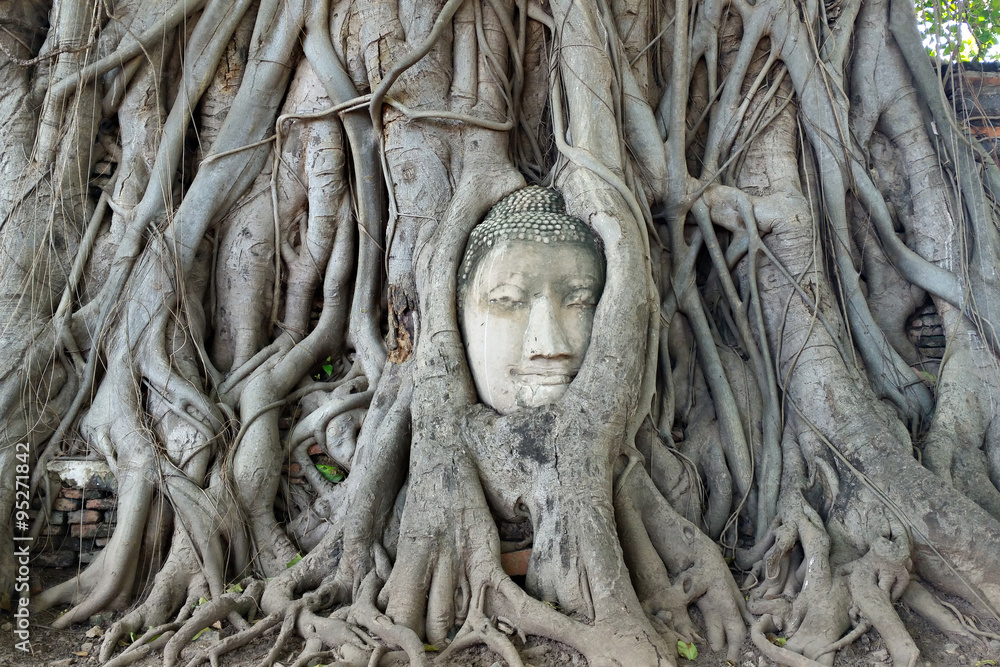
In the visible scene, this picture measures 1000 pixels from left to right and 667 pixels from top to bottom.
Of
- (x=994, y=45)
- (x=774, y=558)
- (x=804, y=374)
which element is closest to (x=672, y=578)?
(x=774, y=558)

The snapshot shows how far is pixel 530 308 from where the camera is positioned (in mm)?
2748

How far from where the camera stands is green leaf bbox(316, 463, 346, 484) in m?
3.29

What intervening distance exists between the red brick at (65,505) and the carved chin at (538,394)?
2060 millimetres

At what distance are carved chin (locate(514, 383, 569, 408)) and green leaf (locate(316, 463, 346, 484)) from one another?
3.51ft

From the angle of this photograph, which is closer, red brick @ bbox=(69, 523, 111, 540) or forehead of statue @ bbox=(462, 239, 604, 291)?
forehead of statue @ bbox=(462, 239, 604, 291)

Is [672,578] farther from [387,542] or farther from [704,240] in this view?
[704,240]

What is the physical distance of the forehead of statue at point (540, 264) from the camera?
275cm

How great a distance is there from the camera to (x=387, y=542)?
281 centimetres

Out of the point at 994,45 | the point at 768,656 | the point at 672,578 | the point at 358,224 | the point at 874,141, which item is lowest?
the point at 768,656

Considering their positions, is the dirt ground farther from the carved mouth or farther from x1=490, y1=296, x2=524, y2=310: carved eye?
x1=490, y1=296, x2=524, y2=310: carved eye

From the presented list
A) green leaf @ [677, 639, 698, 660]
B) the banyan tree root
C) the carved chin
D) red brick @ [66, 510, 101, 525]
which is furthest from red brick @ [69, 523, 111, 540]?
green leaf @ [677, 639, 698, 660]

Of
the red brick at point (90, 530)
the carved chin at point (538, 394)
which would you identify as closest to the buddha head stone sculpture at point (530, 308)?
the carved chin at point (538, 394)

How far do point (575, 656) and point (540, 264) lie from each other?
138 centimetres

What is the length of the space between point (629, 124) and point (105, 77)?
272 cm
